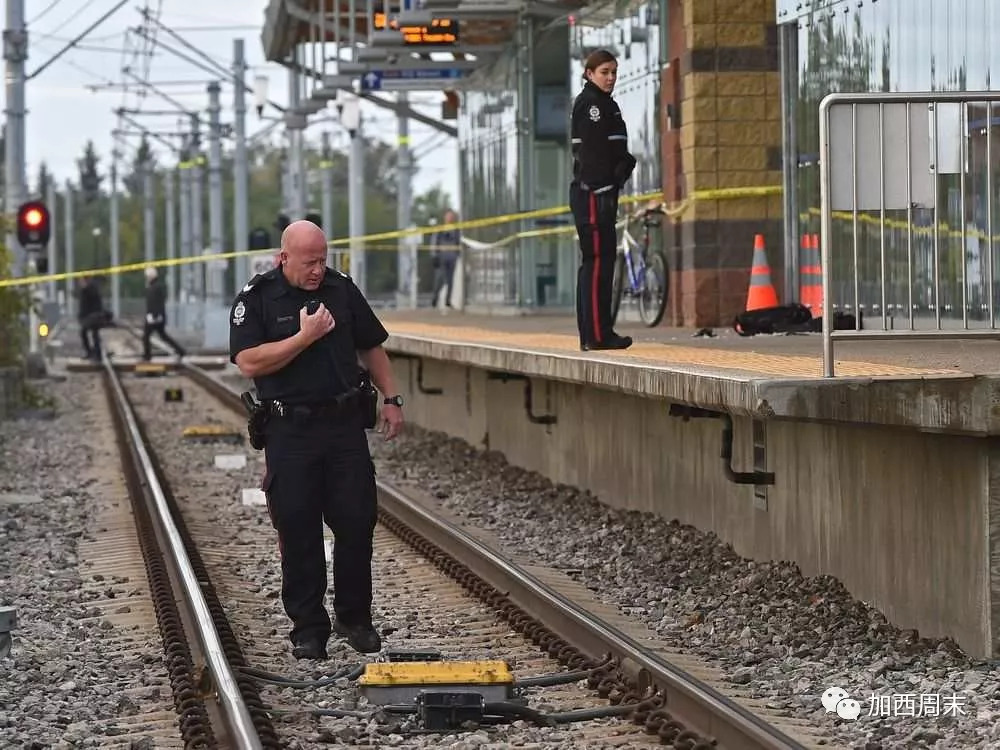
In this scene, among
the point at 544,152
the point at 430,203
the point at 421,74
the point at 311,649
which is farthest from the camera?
the point at 430,203

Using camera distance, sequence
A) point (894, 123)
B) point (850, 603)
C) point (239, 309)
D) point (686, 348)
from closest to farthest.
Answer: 1. point (894, 123)
2. point (239, 309)
3. point (850, 603)
4. point (686, 348)

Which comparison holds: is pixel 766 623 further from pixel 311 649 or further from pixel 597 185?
pixel 597 185

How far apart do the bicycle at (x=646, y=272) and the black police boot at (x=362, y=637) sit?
8.69m

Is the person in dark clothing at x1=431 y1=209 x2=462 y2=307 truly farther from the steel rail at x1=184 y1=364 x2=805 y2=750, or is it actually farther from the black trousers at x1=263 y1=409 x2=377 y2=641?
the black trousers at x1=263 y1=409 x2=377 y2=641

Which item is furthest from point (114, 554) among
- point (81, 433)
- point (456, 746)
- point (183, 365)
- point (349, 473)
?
point (183, 365)

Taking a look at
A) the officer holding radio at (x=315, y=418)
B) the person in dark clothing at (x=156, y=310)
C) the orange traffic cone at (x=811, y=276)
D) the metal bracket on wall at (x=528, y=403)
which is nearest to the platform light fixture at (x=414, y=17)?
the metal bracket on wall at (x=528, y=403)

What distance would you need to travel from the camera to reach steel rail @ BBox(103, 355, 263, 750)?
7.34m

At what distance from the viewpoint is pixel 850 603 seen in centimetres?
985

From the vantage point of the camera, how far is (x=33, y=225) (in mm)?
31031

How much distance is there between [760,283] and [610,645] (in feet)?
27.0

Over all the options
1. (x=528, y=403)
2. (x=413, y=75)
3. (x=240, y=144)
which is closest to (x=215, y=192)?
(x=240, y=144)

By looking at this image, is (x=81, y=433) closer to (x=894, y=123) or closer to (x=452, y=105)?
(x=452, y=105)

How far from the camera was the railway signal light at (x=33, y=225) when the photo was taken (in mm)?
30922

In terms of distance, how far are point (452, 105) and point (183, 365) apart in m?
8.27
